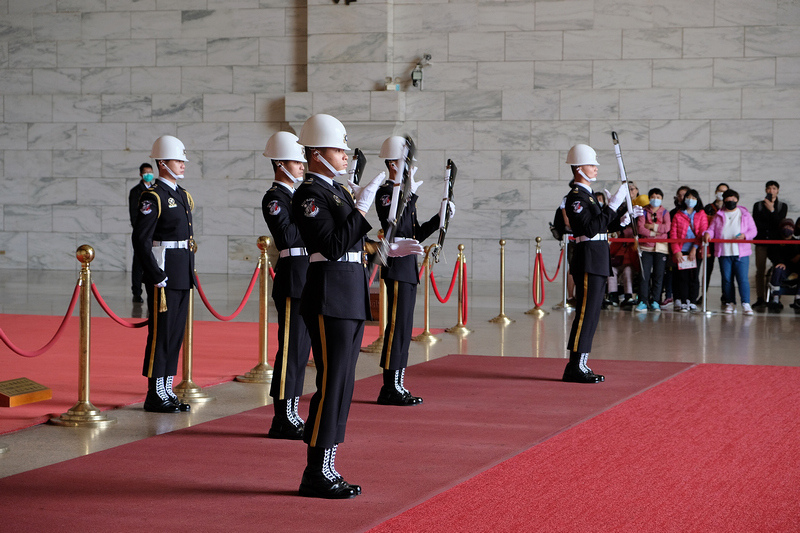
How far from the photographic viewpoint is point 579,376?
745 centimetres

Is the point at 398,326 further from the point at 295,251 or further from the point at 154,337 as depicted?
the point at 154,337

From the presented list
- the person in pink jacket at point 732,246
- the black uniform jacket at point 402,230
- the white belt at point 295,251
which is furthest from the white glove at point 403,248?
the person in pink jacket at point 732,246

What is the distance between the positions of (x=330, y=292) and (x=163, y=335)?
2319 mm

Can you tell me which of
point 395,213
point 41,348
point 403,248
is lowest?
point 41,348

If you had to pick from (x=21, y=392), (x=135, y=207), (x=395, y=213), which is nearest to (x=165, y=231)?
(x=21, y=392)

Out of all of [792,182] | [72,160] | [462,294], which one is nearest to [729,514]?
[462,294]

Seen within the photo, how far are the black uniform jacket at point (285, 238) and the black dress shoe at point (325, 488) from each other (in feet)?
5.22

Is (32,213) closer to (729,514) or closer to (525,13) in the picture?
(525,13)

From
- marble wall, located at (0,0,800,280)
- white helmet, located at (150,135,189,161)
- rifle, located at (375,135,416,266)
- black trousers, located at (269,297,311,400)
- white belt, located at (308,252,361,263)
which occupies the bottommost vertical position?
black trousers, located at (269,297,311,400)

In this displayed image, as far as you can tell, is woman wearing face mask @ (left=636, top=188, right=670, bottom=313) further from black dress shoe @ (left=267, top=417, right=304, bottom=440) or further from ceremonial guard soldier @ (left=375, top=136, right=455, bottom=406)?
black dress shoe @ (left=267, top=417, right=304, bottom=440)

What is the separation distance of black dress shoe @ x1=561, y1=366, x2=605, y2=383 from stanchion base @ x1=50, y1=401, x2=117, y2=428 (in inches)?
137

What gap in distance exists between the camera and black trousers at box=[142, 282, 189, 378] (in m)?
6.22

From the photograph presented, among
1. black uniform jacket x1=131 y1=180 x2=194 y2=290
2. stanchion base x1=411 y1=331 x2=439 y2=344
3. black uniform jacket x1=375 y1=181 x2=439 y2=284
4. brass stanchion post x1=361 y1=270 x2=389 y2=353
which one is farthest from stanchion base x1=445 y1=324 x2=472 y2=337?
black uniform jacket x1=131 y1=180 x2=194 y2=290

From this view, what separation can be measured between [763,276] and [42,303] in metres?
Result: 10.1
